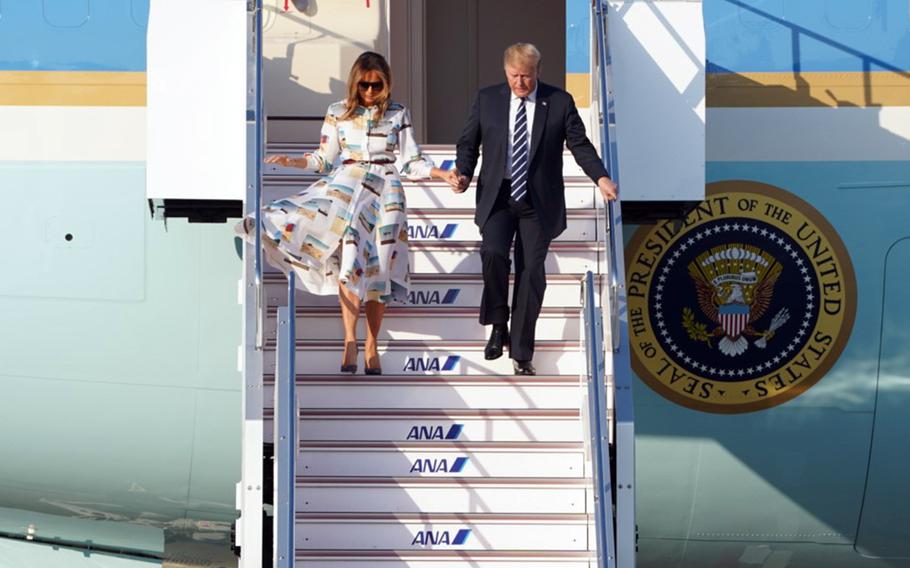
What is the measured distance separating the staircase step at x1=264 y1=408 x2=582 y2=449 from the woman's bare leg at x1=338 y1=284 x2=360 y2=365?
0.26 metres

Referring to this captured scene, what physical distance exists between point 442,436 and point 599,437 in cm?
88

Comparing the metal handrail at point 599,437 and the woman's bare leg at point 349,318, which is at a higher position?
the woman's bare leg at point 349,318

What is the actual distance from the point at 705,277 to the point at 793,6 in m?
1.63

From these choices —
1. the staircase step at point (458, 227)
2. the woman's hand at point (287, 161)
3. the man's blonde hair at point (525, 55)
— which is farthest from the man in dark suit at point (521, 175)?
the staircase step at point (458, 227)

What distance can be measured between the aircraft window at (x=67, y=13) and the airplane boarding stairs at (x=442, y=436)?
6.78 feet

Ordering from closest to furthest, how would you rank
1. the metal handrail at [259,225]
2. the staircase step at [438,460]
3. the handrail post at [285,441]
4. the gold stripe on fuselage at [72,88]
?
the handrail post at [285,441]
the metal handrail at [259,225]
the staircase step at [438,460]
the gold stripe on fuselage at [72,88]

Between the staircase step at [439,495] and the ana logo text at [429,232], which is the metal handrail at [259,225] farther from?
the ana logo text at [429,232]

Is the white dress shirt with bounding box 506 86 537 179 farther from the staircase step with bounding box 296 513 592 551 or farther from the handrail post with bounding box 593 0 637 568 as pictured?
the staircase step with bounding box 296 513 592 551

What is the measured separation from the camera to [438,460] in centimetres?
664

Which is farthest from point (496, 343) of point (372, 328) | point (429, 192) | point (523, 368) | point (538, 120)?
point (429, 192)

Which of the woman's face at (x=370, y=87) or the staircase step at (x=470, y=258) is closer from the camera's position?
the woman's face at (x=370, y=87)

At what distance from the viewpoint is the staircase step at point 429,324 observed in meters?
7.21

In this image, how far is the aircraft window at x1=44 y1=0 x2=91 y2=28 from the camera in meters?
8.27

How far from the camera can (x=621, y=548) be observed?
6.25 meters
